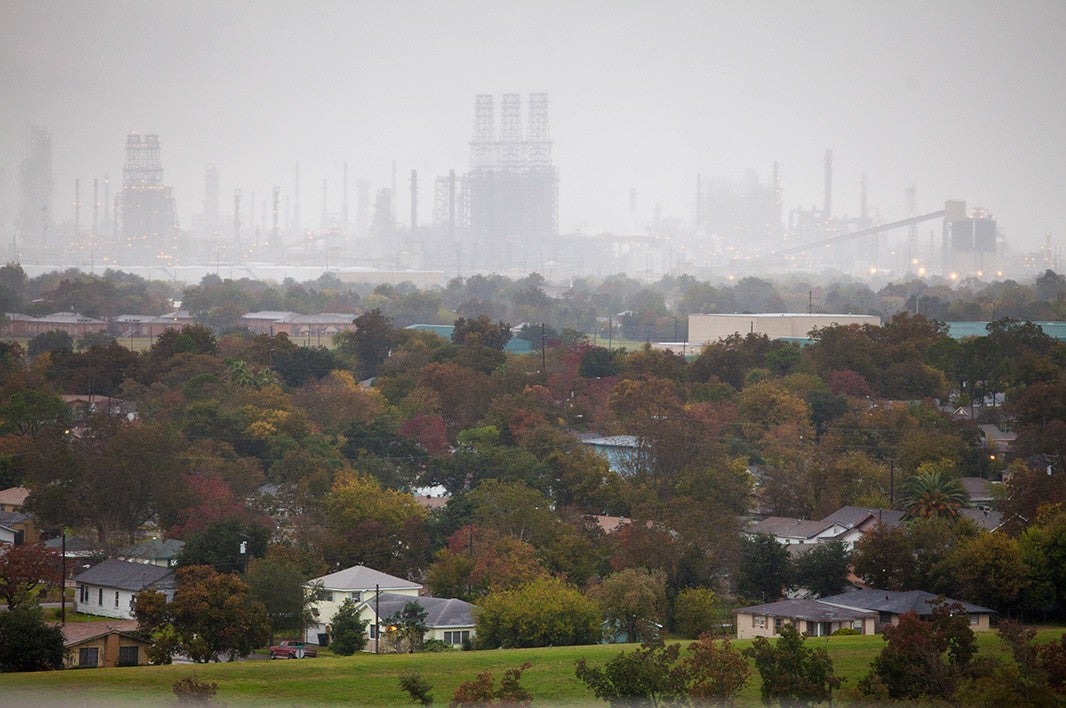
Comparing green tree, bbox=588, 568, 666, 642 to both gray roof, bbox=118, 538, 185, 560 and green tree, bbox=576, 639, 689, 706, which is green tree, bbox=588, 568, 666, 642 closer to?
green tree, bbox=576, 639, 689, 706

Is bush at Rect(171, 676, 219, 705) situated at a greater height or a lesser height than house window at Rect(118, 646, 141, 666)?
greater

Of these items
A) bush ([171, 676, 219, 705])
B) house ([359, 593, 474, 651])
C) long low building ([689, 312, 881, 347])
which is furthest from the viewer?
long low building ([689, 312, 881, 347])

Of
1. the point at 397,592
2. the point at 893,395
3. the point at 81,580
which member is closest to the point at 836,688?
the point at 397,592

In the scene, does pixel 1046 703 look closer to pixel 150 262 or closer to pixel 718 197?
pixel 150 262

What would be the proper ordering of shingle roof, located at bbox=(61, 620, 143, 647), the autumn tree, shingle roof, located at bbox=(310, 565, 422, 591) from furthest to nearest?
shingle roof, located at bbox=(310, 565, 422, 591) → the autumn tree → shingle roof, located at bbox=(61, 620, 143, 647)

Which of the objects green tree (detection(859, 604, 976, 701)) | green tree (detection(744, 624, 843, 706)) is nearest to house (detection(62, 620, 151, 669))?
green tree (detection(744, 624, 843, 706))

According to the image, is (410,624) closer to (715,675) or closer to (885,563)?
(715,675)
